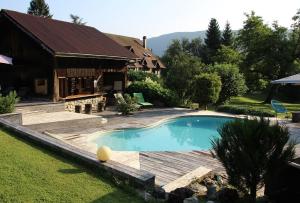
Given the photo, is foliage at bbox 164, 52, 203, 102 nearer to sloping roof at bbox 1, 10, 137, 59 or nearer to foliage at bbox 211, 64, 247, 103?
foliage at bbox 211, 64, 247, 103

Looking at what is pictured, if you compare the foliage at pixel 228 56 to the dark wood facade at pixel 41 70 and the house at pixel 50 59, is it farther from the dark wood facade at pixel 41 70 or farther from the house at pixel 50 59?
the dark wood facade at pixel 41 70

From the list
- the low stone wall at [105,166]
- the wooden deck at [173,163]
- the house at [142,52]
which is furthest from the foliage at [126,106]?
the house at [142,52]

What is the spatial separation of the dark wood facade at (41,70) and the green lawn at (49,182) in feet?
31.1

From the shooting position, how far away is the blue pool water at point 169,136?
41.6 ft

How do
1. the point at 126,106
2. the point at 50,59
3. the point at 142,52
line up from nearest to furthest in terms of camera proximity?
the point at 50,59
the point at 126,106
the point at 142,52

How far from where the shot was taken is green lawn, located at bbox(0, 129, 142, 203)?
5477 mm

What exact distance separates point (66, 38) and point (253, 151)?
1604 centimetres

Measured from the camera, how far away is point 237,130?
18.3ft

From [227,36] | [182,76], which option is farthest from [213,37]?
[182,76]

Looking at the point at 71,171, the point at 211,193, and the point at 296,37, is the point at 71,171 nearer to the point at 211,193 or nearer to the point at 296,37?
the point at 211,193

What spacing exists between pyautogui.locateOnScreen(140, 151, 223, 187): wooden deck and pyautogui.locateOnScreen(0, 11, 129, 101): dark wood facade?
29.0 feet

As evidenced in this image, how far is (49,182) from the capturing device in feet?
19.9

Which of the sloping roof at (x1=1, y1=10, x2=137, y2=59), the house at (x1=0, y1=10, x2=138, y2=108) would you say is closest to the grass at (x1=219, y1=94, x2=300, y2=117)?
the sloping roof at (x1=1, y1=10, x2=137, y2=59)

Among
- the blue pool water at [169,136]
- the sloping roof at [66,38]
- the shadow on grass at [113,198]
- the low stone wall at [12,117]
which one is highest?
the sloping roof at [66,38]
